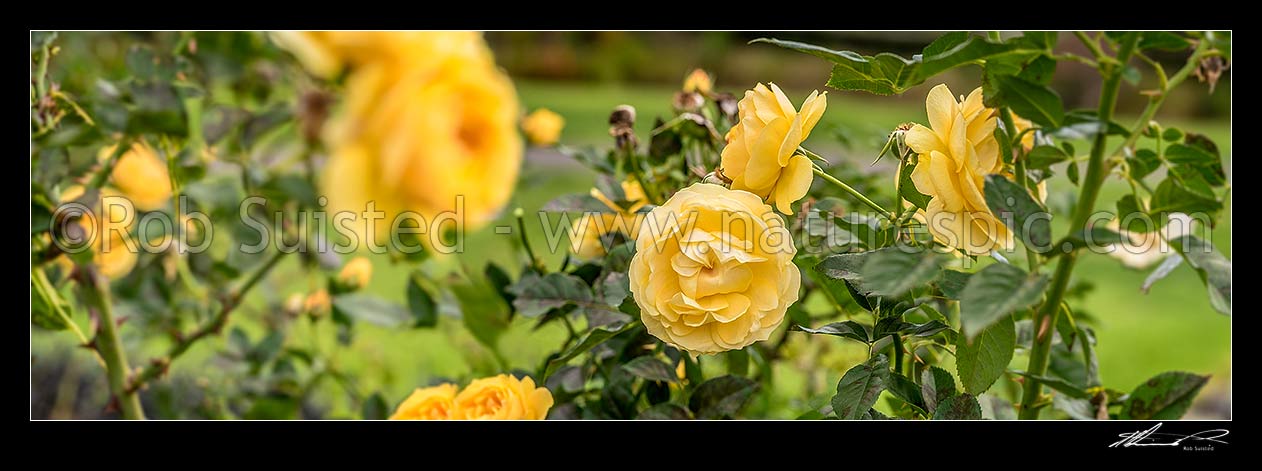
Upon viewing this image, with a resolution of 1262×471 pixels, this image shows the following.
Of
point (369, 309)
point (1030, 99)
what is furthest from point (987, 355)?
point (369, 309)

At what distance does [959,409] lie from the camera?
1.84 feet

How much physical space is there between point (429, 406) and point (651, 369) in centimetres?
17

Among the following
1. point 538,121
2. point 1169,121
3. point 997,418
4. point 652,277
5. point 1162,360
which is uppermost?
point 1169,121

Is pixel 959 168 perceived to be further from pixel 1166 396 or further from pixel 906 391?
pixel 1166 396

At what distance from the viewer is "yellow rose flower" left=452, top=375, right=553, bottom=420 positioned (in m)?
0.66

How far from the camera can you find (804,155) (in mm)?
536

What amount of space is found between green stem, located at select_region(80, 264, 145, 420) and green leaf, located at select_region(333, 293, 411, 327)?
0.71 feet

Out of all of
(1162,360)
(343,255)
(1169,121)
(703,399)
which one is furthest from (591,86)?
(703,399)

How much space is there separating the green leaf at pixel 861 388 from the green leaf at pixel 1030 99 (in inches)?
6.4

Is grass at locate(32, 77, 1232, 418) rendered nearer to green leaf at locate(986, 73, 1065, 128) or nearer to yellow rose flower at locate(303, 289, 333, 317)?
yellow rose flower at locate(303, 289, 333, 317)

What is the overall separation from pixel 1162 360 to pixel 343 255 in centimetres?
176

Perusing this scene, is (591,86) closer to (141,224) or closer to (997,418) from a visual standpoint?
(141,224)

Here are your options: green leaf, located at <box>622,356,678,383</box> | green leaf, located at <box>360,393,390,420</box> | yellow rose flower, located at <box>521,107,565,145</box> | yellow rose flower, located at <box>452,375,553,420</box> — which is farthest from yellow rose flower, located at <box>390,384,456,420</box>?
yellow rose flower, located at <box>521,107,565,145</box>

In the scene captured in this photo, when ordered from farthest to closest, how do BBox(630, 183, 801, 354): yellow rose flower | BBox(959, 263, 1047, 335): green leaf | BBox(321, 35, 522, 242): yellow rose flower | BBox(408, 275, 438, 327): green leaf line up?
BBox(408, 275, 438, 327): green leaf < BBox(630, 183, 801, 354): yellow rose flower < BBox(959, 263, 1047, 335): green leaf < BBox(321, 35, 522, 242): yellow rose flower
